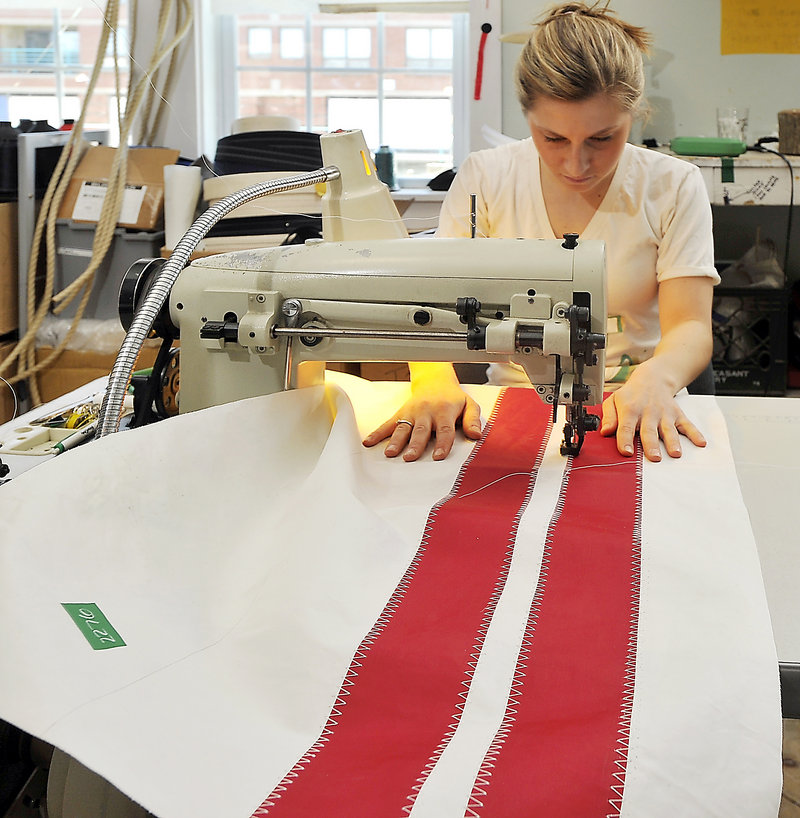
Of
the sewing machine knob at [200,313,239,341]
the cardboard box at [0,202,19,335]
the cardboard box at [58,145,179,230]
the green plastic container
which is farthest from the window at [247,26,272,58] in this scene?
the sewing machine knob at [200,313,239,341]

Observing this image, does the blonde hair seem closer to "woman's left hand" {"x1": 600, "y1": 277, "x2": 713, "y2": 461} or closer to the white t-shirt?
the white t-shirt

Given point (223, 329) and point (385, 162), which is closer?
point (223, 329)

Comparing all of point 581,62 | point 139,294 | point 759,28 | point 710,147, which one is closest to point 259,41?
point 710,147

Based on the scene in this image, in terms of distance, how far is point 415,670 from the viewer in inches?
30.9

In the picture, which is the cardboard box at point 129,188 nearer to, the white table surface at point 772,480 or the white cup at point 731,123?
the white table surface at point 772,480

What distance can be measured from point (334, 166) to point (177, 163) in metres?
1.94

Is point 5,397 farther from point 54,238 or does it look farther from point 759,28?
point 759,28

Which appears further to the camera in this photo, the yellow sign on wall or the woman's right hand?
the yellow sign on wall

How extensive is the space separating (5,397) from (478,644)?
261 centimetres

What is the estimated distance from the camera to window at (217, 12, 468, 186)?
A: 11.8ft

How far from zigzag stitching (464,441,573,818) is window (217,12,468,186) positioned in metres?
2.91

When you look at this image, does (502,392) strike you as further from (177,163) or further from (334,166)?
(177,163)

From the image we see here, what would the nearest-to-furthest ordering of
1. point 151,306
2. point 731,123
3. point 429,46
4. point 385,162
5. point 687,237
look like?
point 151,306 → point 687,237 → point 731,123 → point 385,162 → point 429,46

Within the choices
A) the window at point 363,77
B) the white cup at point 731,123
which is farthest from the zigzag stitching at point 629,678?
the window at point 363,77
